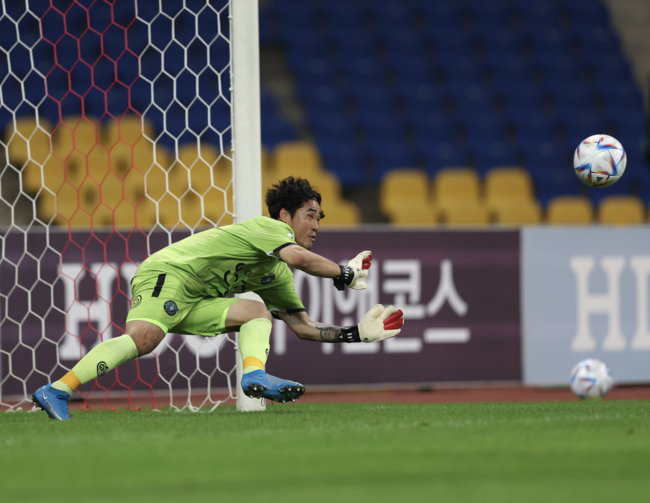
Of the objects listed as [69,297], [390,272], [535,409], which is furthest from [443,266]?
[69,297]

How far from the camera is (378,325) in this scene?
14.8ft

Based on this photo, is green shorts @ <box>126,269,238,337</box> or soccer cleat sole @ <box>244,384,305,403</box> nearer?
soccer cleat sole @ <box>244,384,305,403</box>

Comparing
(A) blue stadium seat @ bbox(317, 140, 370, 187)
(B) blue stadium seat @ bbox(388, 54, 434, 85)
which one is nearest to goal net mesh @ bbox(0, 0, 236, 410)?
(A) blue stadium seat @ bbox(317, 140, 370, 187)

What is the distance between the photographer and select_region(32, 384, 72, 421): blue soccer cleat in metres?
4.27

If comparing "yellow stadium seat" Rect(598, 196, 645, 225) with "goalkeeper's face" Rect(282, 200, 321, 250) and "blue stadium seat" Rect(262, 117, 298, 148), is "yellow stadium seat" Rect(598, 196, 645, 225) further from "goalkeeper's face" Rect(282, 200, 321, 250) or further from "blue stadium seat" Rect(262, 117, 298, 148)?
"goalkeeper's face" Rect(282, 200, 321, 250)

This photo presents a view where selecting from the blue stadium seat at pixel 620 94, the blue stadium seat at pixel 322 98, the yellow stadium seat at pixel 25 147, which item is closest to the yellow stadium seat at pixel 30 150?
the yellow stadium seat at pixel 25 147

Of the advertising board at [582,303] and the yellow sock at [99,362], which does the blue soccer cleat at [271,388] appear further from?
the advertising board at [582,303]

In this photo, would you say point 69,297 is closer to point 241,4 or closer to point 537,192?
point 241,4

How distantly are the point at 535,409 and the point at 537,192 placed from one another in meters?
6.26

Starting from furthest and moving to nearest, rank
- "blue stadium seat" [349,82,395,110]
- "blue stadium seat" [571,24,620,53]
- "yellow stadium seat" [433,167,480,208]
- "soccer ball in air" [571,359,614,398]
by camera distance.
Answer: "blue stadium seat" [571,24,620,53]
"blue stadium seat" [349,82,395,110]
"yellow stadium seat" [433,167,480,208]
"soccer ball in air" [571,359,614,398]

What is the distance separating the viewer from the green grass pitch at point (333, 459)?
8.05ft

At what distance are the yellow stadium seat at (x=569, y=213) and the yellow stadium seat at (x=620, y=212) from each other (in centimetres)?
16

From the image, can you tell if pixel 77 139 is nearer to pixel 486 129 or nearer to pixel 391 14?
pixel 391 14

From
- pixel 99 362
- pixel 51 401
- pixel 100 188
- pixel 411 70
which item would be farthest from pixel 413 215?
pixel 51 401
